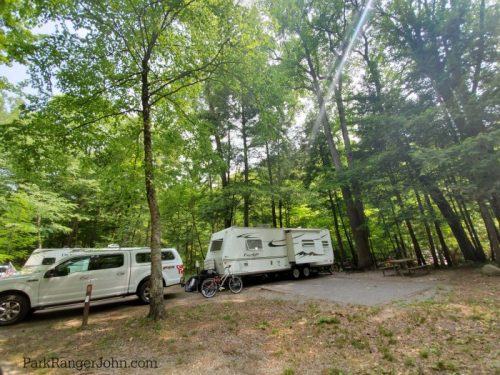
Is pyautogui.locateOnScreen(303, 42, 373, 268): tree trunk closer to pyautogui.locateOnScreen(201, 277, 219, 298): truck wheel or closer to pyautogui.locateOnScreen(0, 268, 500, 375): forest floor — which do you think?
pyautogui.locateOnScreen(0, 268, 500, 375): forest floor

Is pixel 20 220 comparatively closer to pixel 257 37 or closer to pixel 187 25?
pixel 187 25

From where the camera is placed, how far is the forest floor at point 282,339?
351 centimetres

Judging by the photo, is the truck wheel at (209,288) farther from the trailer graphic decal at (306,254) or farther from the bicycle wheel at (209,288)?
the trailer graphic decal at (306,254)

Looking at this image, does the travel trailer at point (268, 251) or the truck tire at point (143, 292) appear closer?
the truck tire at point (143, 292)

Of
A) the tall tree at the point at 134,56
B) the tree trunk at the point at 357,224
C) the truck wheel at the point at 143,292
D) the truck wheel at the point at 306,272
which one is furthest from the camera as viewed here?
the tree trunk at the point at 357,224

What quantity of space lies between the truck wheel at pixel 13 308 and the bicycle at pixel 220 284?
4.87 m

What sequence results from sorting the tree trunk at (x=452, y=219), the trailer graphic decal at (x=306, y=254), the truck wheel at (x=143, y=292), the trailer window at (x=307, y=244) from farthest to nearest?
the trailer window at (x=307, y=244), the trailer graphic decal at (x=306, y=254), the tree trunk at (x=452, y=219), the truck wheel at (x=143, y=292)

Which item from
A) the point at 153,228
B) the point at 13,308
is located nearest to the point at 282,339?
the point at 153,228

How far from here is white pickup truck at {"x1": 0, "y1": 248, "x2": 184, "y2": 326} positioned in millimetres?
6562

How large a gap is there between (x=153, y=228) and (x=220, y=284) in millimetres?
4356

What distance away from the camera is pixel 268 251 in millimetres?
12164

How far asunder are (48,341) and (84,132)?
4.95m

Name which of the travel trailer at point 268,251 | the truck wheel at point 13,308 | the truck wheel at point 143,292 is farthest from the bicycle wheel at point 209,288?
the truck wheel at point 13,308

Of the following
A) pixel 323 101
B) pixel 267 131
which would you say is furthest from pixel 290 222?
pixel 267 131
